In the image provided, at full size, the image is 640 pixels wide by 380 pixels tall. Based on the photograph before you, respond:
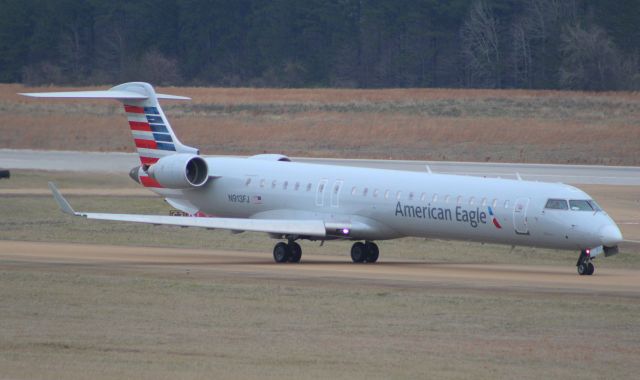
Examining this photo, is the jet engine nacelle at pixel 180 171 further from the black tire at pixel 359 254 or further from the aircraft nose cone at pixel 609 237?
the aircraft nose cone at pixel 609 237

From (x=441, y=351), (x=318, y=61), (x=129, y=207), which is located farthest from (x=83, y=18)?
(x=441, y=351)

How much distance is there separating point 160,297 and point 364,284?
4091 mm

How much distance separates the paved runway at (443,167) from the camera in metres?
50.6

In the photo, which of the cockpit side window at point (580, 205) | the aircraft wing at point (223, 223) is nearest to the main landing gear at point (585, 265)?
the cockpit side window at point (580, 205)

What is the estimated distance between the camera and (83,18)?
10725cm

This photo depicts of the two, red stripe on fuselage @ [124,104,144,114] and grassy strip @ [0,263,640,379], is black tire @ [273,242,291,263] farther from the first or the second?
red stripe on fuselage @ [124,104,144,114]

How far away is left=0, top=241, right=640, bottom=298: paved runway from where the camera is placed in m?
23.3

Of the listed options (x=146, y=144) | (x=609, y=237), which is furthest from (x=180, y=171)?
(x=609, y=237)

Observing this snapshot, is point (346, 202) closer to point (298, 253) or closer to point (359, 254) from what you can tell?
point (359, 254)

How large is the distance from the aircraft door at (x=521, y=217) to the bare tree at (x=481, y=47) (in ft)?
Answer: 241

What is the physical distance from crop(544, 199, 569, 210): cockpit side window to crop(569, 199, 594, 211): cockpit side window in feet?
0.38

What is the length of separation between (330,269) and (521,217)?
3.97 meters

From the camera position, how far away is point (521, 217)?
1009 inches

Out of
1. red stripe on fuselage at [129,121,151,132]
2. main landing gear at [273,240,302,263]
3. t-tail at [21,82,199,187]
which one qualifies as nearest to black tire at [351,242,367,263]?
main landing gear at [273,240,302,263]
